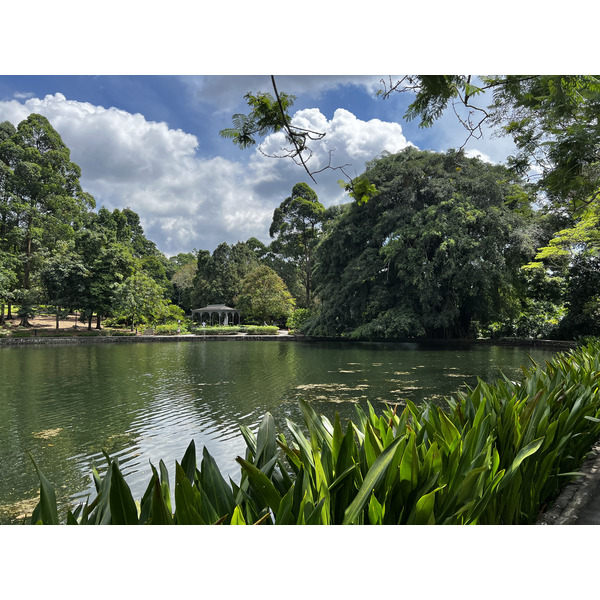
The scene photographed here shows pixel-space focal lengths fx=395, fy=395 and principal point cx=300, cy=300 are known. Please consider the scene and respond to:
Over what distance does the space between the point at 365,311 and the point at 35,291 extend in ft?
40.7

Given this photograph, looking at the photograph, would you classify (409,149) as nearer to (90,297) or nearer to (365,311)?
(365,311)

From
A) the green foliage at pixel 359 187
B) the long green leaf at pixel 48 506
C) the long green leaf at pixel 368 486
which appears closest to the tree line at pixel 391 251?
the green foliage at pixel 359 187

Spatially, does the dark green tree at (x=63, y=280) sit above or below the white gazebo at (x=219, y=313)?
above

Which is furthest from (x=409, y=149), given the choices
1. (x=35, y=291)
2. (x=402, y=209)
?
(x=35, y=291)

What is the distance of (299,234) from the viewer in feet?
60.6

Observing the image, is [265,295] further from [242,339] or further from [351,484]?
[351,484]

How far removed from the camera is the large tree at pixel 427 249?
37.8ft

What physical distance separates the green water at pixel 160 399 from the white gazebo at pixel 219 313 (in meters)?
11.3

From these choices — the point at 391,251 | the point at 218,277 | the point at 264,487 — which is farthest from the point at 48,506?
the point at 218,277

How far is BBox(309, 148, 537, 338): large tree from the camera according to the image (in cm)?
1152

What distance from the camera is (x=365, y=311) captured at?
1407 centimetres

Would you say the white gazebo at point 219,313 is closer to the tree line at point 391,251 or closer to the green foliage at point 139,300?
the tree line at point 391,251
